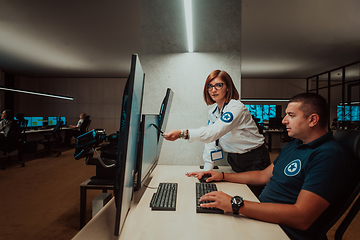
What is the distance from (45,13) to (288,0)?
14.5 feet

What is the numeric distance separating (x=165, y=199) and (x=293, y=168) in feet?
2.24

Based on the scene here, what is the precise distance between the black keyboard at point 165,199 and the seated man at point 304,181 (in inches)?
6.5

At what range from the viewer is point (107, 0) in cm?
341

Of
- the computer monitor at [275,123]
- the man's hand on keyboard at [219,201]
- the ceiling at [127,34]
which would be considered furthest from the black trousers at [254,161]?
the computer monitor at [275,123]

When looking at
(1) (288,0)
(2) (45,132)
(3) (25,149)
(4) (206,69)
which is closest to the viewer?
(4) (206,69)

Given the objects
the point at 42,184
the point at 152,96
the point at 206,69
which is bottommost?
the point at 42,184

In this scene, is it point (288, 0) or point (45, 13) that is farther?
point (45, 13)

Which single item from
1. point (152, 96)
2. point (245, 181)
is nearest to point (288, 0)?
point (152, 96)

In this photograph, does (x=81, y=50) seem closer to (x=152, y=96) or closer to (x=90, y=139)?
(x=152, y=96)

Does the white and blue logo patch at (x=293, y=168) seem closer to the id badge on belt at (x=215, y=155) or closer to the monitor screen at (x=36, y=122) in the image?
the id badge on belt at (x=215, y=155)

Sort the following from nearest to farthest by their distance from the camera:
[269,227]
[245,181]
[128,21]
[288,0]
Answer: [269,227]
[245,181]
[288,0]
[128,21]

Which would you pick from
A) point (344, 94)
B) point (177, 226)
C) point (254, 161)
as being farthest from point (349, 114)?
point (177, 226)

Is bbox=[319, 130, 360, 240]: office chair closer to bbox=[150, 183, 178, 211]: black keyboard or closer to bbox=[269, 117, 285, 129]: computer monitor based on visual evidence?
bbox=[150, 183, 178, 211]: black keyboard

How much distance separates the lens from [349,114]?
702 cm
